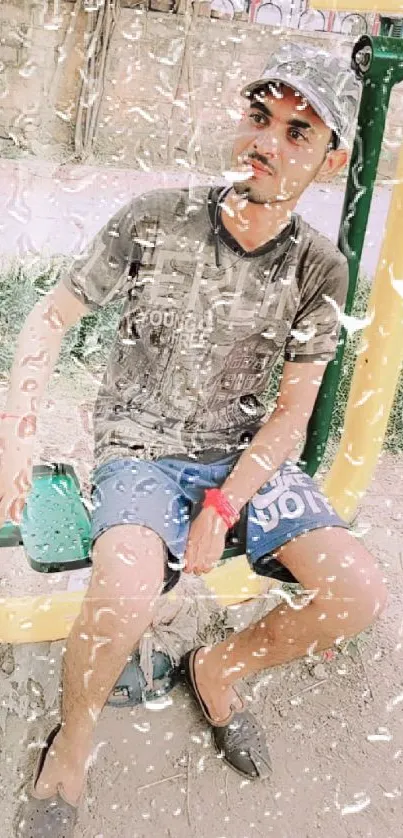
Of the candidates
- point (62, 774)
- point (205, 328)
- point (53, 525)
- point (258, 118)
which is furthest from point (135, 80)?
point (62, 774)

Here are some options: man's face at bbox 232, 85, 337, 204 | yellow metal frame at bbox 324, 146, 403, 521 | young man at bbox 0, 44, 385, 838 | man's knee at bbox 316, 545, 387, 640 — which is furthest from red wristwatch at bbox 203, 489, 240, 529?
man's face at bbox 232, 85, 337, 204

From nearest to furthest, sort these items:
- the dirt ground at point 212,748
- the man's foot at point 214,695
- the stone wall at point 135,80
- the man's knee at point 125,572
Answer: the stone wall at point 135,80 < the man's knee at point 125,572 < the dirt ground at point 212,748 < the man's foot at point 214,695

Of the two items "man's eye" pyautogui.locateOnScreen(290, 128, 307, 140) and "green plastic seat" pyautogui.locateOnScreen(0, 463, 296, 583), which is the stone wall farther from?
"green plastic seat" pyautogui.locateOnScreen(0, 463, 296, 583)

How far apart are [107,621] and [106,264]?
0.38m

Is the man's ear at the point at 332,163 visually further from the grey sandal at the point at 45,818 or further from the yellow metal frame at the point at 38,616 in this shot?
the grey sandal at the point at 45,818

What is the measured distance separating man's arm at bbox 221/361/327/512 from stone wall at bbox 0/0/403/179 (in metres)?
0.27

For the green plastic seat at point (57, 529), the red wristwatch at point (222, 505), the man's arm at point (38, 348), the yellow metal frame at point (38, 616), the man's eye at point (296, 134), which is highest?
the man's eye at point (296, 134)

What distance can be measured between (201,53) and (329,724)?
2.87 ft

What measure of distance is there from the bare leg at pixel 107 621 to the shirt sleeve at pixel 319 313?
0.27 metres

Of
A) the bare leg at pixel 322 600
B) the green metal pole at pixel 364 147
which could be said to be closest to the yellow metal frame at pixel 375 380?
the green metal pole at pixel 364 147

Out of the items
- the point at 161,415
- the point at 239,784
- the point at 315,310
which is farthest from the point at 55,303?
the point at 239,784

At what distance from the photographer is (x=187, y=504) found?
1.08 m

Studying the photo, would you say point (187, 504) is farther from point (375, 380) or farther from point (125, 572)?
point (375, 380)

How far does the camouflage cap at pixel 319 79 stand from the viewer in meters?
0.89
